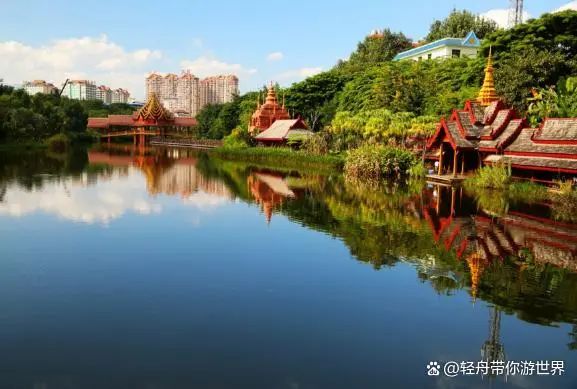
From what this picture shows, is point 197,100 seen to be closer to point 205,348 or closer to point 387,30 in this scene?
point 387,30

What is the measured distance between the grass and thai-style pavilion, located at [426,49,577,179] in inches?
258

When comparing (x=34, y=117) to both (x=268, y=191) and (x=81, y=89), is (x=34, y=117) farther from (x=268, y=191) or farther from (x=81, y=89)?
(x=81, y=89)

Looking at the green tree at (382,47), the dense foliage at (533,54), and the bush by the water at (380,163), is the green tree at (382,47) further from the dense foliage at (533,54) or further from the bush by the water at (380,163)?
the bush by the water at (380,163)

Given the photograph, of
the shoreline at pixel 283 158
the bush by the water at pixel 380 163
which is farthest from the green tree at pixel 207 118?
the bush by the water at pixel 380 163

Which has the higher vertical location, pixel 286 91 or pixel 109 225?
pixel 286 91

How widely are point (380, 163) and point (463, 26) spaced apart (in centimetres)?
4957

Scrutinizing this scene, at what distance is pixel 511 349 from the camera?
759 centimetres

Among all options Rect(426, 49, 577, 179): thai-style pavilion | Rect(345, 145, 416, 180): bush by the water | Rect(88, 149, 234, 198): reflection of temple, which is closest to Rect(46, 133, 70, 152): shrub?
Rect(88, 149, 234, 198): reflection of temple

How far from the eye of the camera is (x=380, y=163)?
29.3 m

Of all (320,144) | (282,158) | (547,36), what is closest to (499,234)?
(320,144)

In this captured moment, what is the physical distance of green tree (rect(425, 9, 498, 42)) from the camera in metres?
70.2

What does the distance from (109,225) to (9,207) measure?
4663 millimetres

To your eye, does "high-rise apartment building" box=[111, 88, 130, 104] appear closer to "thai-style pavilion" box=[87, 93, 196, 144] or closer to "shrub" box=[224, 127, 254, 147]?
"thai-style pavilion" box=[87, 93, 196, 144]

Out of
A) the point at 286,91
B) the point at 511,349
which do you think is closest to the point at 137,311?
the point at 511,349
